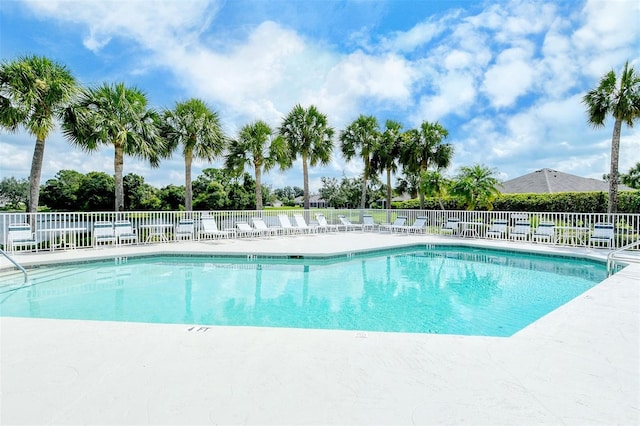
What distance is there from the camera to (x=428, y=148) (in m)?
18.4

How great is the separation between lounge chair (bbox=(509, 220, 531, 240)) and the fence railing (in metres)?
0.23

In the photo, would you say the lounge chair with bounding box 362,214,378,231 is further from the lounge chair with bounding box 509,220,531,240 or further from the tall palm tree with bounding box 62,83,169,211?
the tall palm tree with bounding box 62,83,169,211

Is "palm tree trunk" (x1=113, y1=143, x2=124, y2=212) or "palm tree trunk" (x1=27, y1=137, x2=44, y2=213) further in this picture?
"palm tree trunk" (x1=113, y1=143, x2=124, y2=212)

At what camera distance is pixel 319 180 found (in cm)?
4556

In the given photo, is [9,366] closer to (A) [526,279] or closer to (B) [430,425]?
(B) [430,425]

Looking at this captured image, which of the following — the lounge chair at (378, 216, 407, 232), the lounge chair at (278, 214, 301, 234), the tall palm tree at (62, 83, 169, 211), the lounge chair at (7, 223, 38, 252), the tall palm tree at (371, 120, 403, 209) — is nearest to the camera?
the lounge chair at (7, 223, 38, 252)

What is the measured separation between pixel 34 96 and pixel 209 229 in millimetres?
6445

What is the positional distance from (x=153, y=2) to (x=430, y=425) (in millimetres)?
11508

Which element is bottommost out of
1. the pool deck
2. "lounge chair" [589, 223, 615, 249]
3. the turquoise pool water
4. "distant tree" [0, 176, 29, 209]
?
the turquoise pool water

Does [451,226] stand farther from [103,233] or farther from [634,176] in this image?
[103,233]

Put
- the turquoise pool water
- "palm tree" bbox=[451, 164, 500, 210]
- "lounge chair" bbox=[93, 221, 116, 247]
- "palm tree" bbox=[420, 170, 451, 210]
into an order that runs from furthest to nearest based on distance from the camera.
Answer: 1. "palm tree" bbox=[420, 170, 451, 210]
2. "palm tree" bbox=[451, 164, 500, 210]
3. "lounge chair" bbox=[93, 221, 116, 247]
4. the turquoise pool water

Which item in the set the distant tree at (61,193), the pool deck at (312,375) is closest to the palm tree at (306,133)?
the pool deck at (312,375)

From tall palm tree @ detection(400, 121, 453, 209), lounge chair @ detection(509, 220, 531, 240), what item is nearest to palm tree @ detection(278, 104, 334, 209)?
tall palm tree @ detection(400, 121, 453, 209)

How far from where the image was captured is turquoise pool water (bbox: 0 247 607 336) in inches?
186
